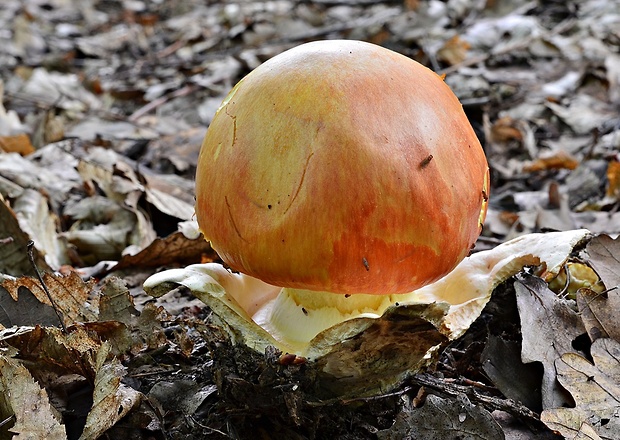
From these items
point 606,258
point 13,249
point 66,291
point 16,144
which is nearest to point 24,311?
point 66,291

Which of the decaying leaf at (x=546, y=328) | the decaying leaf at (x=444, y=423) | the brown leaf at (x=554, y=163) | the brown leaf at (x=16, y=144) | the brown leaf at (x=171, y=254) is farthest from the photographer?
the brown leaf at (x=16, y=144)

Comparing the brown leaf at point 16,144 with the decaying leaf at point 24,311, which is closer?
the decaying leaf at point 24,311

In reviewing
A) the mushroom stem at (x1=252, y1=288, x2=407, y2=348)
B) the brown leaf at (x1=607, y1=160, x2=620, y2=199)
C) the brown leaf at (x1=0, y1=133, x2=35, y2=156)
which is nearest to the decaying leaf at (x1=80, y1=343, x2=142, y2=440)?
the mushroom stem at (x1=252, y1=288, x2=407, y2=348)

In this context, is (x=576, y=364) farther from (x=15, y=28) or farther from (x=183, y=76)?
(x=15, y=28)

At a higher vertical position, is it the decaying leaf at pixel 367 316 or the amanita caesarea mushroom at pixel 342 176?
the amanita caesarea mushroom at pixel 342 176

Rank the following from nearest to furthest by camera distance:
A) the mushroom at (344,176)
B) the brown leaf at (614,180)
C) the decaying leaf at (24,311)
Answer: the mushroom at (344,176) → the decaying leaf at (24,311) → the brown leaf at (614,180)

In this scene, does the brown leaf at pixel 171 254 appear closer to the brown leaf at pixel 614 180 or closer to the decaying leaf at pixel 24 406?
the decaying leaf at pixel 24 406

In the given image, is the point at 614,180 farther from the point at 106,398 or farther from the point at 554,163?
the point at 106,398

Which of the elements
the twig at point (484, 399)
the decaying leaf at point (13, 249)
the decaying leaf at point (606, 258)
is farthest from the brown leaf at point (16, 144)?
the decaying leaf at point (606, 258)
